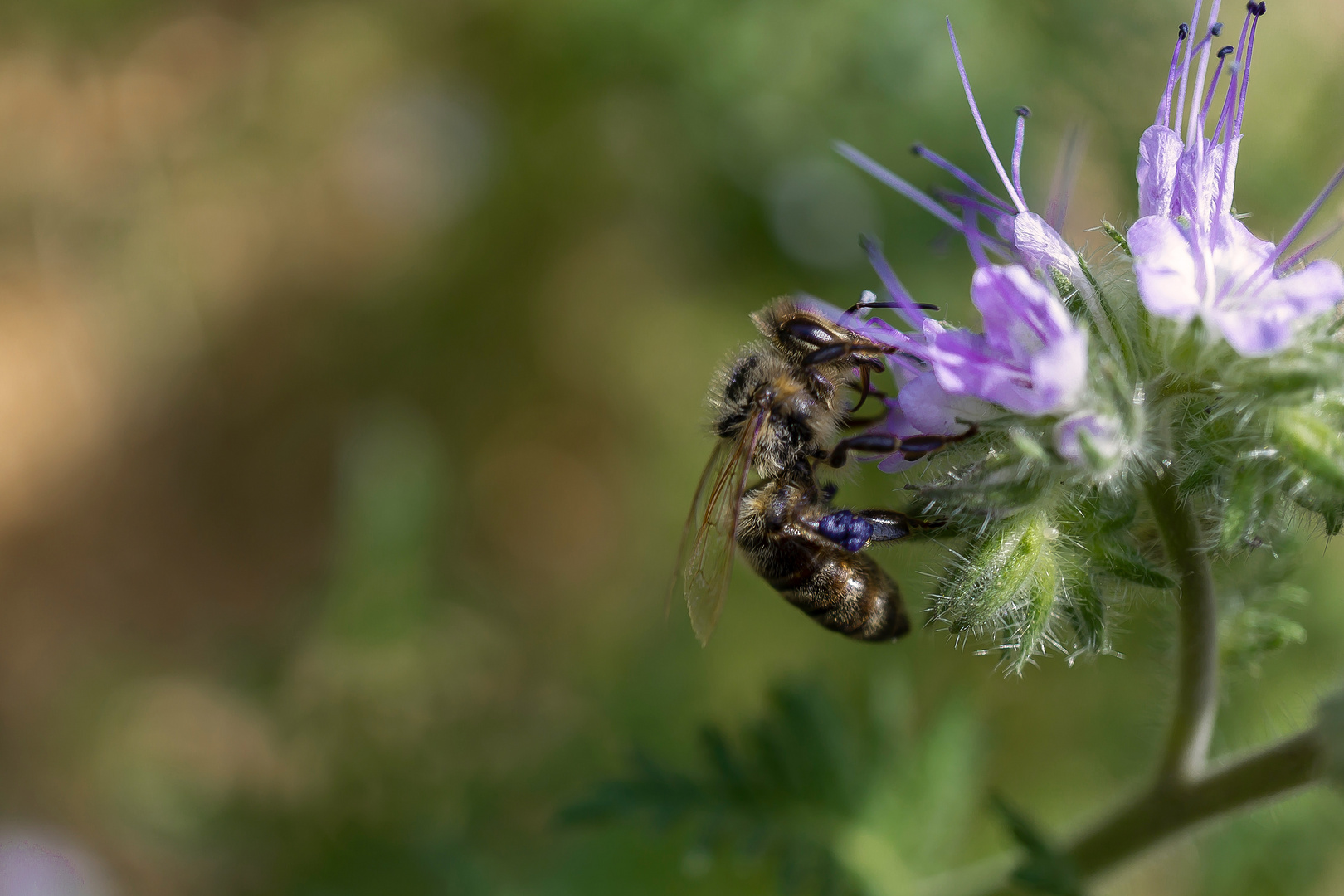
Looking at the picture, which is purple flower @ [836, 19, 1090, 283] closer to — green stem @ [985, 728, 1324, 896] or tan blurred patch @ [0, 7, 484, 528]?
green stem @ [985, 728, 1324, 896]

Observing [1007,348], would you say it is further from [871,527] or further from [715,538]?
[715,538]

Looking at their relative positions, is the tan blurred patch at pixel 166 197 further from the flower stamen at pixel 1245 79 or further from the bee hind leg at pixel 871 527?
the flower stamen at pixel 1245 79

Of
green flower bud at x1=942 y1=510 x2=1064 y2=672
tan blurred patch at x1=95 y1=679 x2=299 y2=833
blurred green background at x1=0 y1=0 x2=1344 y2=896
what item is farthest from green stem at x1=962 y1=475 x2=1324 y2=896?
tan blurred patch at x1=95 y1=679 x2=299 y2=833

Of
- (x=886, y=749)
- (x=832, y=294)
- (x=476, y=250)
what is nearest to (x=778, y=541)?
(x=886, y=749)

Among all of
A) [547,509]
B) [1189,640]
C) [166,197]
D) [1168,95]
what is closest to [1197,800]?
[1189,640]

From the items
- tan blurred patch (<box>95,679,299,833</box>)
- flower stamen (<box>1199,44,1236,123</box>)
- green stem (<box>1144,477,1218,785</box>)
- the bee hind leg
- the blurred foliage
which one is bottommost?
green stem (<box>1144,477,1218,785</box>)

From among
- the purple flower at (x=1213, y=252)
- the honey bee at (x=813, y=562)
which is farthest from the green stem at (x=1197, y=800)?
the purple flower at (x=1213, y=252)
